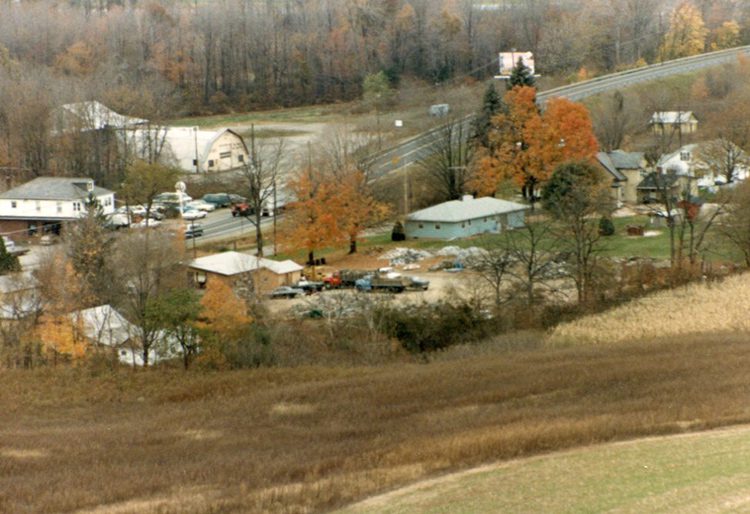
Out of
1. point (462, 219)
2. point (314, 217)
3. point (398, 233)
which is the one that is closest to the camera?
point (314, 217)

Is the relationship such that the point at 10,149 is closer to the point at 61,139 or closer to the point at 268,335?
the point at 61,139

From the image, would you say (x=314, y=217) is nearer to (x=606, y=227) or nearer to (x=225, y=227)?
(x=225, y=227)

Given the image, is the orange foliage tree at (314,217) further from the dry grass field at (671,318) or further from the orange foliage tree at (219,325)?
the dry grass field at (671,318)

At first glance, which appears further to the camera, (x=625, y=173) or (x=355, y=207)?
(x=625, y=173)

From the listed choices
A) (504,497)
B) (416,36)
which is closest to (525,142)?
(504,497)

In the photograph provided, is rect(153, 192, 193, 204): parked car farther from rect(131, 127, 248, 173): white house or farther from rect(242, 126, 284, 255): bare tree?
rect(131, 127, 248, 173): white house

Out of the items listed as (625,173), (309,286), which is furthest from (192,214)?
(625,173)

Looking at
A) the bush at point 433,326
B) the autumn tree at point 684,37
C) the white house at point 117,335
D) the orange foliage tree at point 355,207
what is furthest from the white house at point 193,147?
the autumn tree at point 684,37
